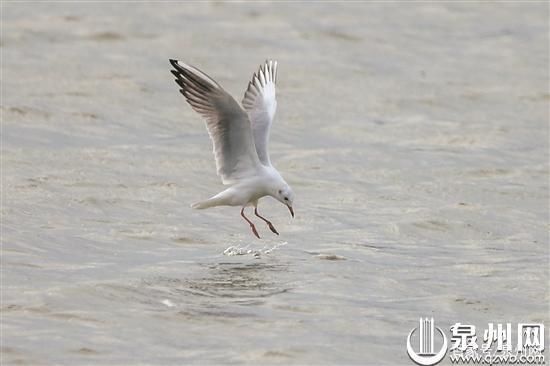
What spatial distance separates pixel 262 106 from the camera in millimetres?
12953

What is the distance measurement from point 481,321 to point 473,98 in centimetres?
921

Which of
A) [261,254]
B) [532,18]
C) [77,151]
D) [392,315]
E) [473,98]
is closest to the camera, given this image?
[392,315]

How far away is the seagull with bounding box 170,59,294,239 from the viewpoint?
38.1 feet

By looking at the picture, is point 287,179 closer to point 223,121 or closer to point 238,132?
point 238,132

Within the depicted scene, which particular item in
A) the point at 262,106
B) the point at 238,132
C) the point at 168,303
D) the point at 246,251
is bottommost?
the point at 168,303

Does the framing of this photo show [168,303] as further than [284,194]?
No

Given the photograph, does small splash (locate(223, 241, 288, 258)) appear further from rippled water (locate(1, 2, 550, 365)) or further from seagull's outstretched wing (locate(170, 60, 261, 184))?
seagull's outstretched wing (locate(170, 60, 261, 184))

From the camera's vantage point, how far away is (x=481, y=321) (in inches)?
420

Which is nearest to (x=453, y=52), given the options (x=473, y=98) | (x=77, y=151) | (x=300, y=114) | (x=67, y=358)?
(x=473, y=98)

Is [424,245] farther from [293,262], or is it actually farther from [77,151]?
[77,151]

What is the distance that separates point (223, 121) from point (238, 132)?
0.17 meters

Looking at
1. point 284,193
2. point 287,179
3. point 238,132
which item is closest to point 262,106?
point 284,193

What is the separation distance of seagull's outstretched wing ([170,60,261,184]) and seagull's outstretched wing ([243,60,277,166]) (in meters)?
0.35

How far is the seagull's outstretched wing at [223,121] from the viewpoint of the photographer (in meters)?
11.6
